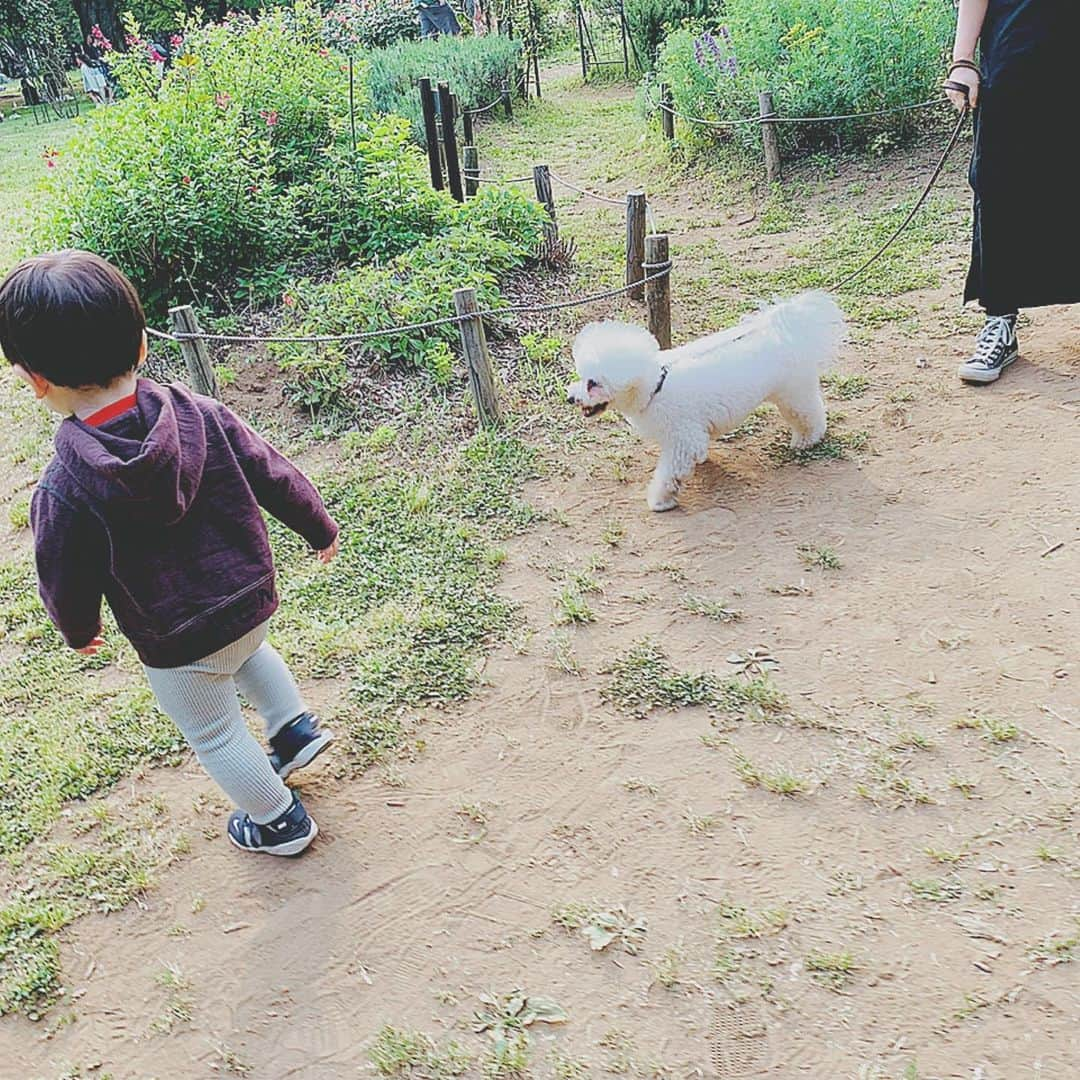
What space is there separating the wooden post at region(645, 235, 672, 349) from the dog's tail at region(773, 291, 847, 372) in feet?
3.61

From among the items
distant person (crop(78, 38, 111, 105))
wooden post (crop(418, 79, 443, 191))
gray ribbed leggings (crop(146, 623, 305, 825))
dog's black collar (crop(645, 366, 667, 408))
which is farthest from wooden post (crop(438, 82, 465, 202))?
distant person (crop(78, 38, 111, 105))

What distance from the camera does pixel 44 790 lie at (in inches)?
124

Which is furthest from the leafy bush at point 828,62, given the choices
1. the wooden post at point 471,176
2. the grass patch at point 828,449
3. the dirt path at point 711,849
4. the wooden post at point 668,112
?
the dirt path at point 711,849

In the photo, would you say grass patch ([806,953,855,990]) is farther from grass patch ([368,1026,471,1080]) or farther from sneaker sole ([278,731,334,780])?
sneaker sole ([278,731,334,780])

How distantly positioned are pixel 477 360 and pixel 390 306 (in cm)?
117

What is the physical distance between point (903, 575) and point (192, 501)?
2.50m

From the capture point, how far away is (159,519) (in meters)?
2.27

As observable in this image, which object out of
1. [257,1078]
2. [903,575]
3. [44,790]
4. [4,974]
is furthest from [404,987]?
[903,575]

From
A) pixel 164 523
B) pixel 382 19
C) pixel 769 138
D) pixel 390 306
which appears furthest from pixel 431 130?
pixel 382 19

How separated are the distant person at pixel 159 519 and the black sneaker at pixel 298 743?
0.09 meters

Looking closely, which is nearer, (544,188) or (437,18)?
(544,188)

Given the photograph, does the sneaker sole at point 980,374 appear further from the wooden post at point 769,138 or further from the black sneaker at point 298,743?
the wooden post at point 769,138

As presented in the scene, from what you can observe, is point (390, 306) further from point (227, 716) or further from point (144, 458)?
point (144, 458)

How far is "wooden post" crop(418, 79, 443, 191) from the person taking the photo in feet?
27.0
